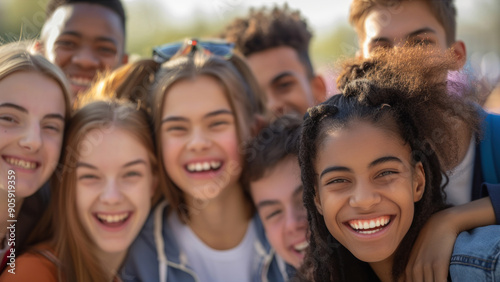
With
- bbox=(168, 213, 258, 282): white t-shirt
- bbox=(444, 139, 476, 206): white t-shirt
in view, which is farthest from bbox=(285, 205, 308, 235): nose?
bbox=(444, 139, 476, 206): white t-shirt

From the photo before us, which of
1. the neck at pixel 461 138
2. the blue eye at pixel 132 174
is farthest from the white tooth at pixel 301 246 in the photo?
the blue eye at pixel 132 174

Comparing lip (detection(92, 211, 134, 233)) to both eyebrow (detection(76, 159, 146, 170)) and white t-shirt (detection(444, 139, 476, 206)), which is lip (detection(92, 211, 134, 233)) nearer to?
eyebrow (detection(76, 159, 146, 170))

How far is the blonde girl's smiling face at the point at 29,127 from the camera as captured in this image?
106 inches

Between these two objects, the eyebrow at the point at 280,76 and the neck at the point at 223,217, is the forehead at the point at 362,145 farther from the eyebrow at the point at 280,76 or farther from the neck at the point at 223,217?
the eyebrow at the point at 280,76

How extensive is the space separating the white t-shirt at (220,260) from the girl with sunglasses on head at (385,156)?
2.98 feet

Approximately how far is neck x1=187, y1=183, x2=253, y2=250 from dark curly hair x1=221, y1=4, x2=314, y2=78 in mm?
1605

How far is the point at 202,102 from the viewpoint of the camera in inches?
127

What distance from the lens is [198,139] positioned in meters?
3.14

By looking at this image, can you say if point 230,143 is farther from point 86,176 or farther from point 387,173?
point 387,173

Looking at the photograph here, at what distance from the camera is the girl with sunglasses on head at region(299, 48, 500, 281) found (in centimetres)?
222

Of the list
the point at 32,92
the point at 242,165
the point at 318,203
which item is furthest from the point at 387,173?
the point at 32,92

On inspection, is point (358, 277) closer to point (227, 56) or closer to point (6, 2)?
point (227, 56)

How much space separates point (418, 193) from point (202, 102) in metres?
1.52

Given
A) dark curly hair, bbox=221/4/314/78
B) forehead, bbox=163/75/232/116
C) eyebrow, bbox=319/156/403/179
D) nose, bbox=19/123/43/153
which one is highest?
dark curly hair, bbox=221/4/314/78
